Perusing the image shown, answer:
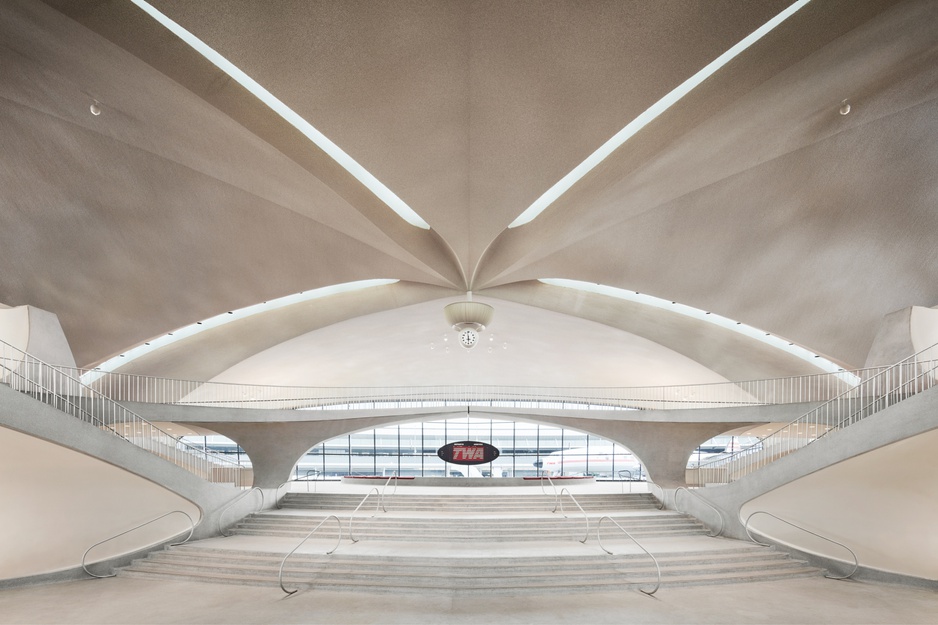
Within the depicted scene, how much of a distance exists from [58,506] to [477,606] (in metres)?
10.2

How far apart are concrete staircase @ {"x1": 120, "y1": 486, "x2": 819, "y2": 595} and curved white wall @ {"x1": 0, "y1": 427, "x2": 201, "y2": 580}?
159 cm

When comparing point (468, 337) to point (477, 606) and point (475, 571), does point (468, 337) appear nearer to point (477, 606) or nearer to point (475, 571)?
point (475, 571)

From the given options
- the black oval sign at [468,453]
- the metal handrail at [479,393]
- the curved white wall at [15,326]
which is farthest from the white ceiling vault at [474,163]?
the black oval sign at [468,453]

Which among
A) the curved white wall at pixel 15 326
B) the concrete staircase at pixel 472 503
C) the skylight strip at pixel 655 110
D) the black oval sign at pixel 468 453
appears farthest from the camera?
the black oval sign at pixel 468 453

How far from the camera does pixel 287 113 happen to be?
1048cm

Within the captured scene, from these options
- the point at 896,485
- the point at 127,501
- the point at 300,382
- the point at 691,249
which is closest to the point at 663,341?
the point at 691,249

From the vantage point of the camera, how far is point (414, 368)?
1032 inches

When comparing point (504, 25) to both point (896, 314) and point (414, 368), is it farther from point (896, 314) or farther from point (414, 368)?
point (414, 368)

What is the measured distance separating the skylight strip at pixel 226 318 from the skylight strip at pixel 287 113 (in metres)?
5.20

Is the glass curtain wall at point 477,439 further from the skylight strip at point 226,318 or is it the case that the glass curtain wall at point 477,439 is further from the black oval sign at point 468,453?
the skylight strip at point 226,318

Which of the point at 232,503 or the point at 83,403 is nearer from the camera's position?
the point at 83,403

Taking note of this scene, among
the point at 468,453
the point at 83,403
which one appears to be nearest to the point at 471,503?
the point at 468,453

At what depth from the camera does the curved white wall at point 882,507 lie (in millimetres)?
10211

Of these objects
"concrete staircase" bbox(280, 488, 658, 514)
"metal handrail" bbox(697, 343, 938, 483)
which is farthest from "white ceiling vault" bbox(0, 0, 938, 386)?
"concrete staircase" bbox(280, 488, 658, 514)
